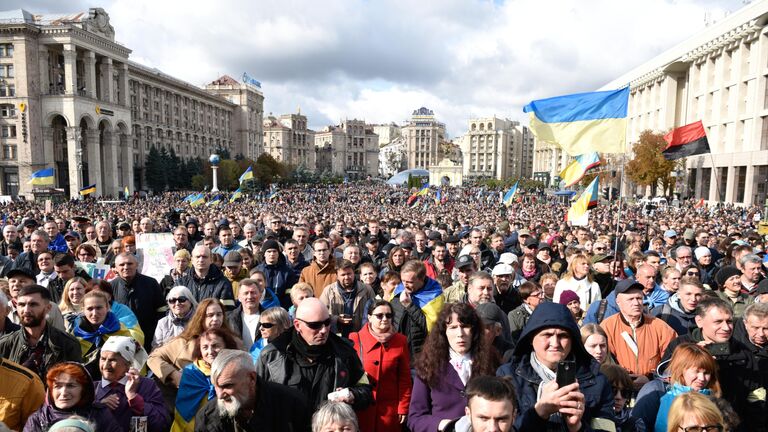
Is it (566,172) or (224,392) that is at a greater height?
(566,172)

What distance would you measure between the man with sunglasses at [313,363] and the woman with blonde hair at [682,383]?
5.83 feet

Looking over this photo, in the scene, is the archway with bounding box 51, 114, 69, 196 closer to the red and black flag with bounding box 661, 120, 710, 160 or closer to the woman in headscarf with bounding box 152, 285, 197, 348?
the red and black flag with bounding box 661, 120, 710, 160

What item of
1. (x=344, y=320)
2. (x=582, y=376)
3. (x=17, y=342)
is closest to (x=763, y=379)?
(x=582, y=376)

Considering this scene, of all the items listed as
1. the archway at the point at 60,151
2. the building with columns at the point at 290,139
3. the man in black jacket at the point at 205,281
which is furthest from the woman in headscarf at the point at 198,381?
the building with columns at the point at 290,139

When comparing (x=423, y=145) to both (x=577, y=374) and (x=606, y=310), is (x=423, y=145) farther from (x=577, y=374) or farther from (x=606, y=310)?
(x=577, y=374)

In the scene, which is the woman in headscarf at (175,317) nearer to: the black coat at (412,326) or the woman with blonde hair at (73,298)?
the woman with blonde hair at (73,298)

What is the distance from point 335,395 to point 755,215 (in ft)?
94.1

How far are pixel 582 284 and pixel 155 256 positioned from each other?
21.4ft

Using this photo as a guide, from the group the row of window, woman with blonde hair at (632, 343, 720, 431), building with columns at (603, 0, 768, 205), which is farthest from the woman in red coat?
the row of window

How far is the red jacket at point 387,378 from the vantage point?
11.6ft

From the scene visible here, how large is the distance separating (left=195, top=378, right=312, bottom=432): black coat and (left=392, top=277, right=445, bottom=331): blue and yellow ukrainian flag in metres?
1.87

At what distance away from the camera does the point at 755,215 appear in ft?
80.4

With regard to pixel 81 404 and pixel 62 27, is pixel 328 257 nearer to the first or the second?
pixel 81 404

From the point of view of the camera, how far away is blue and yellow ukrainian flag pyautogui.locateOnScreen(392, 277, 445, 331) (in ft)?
15.1
